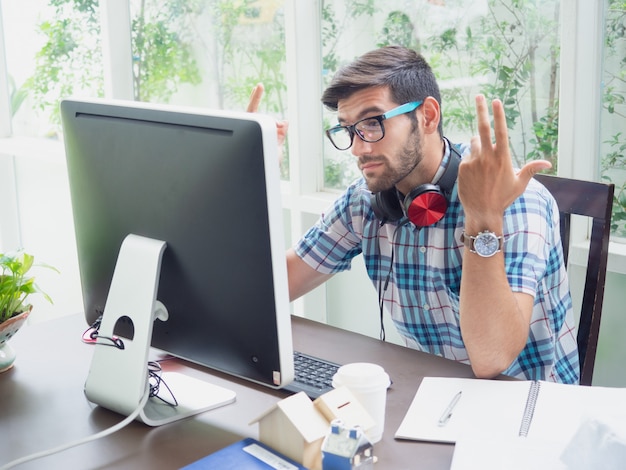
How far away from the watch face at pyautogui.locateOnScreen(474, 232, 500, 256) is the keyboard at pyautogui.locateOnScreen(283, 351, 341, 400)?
32 centimetres

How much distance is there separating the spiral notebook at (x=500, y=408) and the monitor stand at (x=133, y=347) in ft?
1.07

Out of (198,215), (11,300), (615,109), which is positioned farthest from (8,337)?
(615,109)

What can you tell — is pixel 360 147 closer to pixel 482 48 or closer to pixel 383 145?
pixel 383 145

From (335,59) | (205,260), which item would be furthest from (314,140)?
(205,260)

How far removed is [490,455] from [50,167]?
9.76 feet

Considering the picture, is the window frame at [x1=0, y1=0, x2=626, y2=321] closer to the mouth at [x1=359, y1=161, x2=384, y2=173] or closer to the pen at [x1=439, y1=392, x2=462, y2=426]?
the mouth at [x1=359, y1=161, x2=384, y2=173]

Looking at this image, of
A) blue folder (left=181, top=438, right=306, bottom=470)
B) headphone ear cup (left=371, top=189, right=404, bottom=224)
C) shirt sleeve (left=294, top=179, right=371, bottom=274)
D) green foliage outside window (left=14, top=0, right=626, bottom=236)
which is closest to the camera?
blue folder (left=181, top=438, right=306, bottom=470)

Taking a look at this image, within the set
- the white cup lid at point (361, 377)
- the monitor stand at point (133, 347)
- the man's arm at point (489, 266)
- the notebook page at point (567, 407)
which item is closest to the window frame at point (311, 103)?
the man's arm at point (489, 266)

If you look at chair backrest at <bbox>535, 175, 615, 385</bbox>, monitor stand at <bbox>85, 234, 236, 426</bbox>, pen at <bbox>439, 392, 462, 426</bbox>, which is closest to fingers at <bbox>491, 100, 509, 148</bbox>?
chair backrest at <bbox>535, 175, 615, 385</bbox>

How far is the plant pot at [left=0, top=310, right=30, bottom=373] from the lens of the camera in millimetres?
1513

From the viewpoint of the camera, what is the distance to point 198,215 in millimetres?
1238

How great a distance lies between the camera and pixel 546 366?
1.69 metres

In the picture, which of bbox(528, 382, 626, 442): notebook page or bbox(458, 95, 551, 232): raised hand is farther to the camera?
bbox(458, 95, 551, 232): raised hand

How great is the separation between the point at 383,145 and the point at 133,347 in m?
0.69
